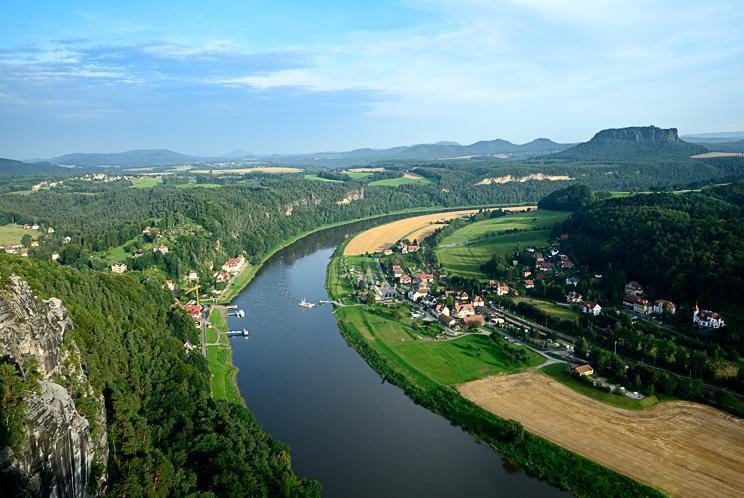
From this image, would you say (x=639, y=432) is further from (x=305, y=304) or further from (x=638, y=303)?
(x=305, y=304)

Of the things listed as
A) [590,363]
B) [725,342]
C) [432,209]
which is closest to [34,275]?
[590,363]

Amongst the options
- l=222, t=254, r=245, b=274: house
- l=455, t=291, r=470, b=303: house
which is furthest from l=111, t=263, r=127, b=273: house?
l=455, t=291, r=470, b=303: house

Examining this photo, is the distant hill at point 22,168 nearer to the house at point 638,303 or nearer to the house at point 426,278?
the house at point 426,278

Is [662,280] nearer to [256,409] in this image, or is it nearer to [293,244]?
[256,409]

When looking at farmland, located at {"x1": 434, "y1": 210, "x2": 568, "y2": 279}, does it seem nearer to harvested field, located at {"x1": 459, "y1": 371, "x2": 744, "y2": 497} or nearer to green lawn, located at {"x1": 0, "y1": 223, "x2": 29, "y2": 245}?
harvested field, located at {"x1": 459, "y1": 371, "x2": 744, "y2": 497}

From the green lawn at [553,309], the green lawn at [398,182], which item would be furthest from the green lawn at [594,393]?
the green lawn at [398,182]

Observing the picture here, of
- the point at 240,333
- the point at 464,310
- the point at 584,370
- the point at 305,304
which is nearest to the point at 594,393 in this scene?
the point at 584,370
